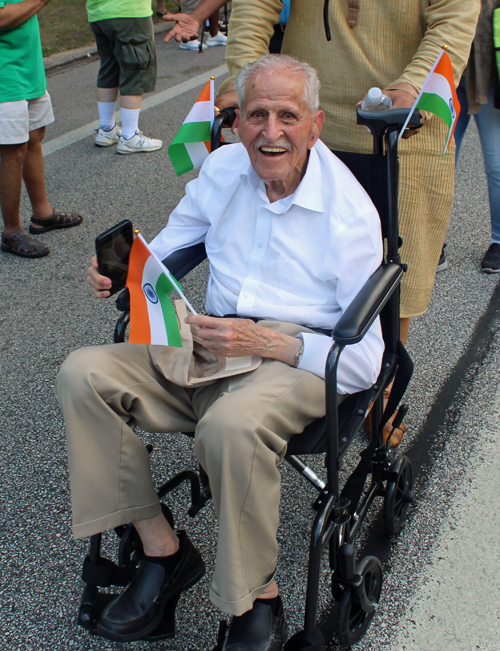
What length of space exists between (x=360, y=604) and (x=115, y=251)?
1156 mm

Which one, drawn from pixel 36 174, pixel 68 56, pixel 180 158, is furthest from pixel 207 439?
pixel 68 56

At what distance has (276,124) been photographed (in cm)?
186

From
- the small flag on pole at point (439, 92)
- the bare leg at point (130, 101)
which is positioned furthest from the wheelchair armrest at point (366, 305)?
the bare leg at point (130, 101)

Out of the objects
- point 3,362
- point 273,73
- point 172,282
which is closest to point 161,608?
point 172,282

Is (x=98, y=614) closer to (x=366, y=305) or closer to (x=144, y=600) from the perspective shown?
(x=144, y=600)

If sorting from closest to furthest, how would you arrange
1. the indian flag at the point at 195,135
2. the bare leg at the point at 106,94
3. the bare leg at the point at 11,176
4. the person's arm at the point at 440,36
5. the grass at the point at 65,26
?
the person's arm at the point at 440,36
the indian flag at the point at 195,135
the bare leg at the point at 11,176
the bare leg at the point at 106,94
the grass at the point at 65,26

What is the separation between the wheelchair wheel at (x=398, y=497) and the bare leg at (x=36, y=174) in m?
2.96

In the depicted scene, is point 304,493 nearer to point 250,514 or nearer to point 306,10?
point 250,514

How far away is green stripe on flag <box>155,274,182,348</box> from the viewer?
1772mm

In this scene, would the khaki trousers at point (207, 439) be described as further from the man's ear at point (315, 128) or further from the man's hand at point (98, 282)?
the man's ear at point (315, 128)

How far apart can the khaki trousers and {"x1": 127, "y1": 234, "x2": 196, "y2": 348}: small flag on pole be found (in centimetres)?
14

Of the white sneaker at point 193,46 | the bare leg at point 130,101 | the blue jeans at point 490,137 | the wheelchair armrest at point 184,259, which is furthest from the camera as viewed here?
the white sneaker at point 193,46

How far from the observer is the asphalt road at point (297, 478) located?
1.90 metres

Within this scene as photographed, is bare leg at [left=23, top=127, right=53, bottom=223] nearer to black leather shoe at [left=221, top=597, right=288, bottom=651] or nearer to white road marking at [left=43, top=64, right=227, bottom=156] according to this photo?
white road marking at [left=43, top=64, right=227, bottom=156]
